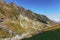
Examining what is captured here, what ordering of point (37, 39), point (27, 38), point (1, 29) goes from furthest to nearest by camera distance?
point (1, 29) → point (27, 38) → point (37, 39)

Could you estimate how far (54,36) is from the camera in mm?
37125

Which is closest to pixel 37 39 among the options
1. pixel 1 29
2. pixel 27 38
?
pixel 27 38

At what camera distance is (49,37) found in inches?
1469

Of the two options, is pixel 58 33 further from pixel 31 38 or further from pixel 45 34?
pixel 31 38

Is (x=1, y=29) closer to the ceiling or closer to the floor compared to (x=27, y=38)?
closer to the ceiling

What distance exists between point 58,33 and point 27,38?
7.05 metres

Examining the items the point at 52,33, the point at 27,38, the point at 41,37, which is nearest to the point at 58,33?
the point at 52,33

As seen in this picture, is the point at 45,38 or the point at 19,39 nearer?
the point at 45,38

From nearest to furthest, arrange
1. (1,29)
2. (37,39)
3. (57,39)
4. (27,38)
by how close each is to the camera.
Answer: (57,39) < (37,39) < (27,38) < (1,29)

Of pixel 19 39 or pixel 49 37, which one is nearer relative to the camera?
pixel 49 37

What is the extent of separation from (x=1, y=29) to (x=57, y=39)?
11709cm

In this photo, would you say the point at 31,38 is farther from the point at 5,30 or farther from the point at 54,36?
the point at 5,30

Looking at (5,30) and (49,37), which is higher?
(5,30)

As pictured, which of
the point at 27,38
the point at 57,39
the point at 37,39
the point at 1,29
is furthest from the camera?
the point at 1,29
